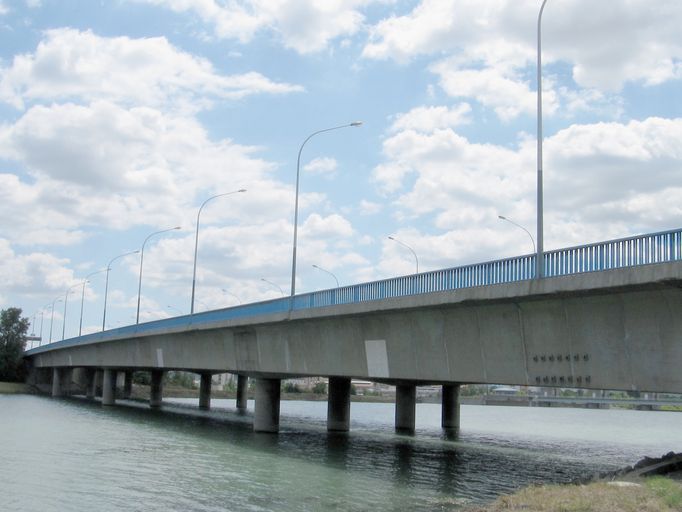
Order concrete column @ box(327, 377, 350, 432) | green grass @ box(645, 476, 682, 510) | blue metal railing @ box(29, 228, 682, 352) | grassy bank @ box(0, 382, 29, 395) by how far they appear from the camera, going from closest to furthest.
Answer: green grass @ box(645, 476, 682, 510), blue metal railing @ box(29, 228, 682, 352), concrete column @ box(327, 377, 350, 432), grassy bank @ box(0, 382, 29, 395)

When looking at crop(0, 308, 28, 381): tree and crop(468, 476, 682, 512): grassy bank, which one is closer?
crop(468, 476, 682, 512): grassy bank

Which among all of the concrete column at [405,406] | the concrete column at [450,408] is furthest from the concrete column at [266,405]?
the concrete column at [450,408]

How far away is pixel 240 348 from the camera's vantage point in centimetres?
4569

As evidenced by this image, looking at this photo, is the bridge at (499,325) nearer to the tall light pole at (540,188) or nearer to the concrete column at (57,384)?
the tall light pole at (540,188)

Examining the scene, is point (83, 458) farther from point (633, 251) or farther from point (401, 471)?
point (633, 251)

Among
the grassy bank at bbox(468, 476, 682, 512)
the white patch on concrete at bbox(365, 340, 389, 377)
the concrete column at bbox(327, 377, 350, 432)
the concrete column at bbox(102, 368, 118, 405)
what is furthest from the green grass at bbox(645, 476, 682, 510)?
the concrete column at bbox(102, 368, 118, 405)

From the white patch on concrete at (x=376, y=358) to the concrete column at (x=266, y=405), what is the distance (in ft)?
56.8

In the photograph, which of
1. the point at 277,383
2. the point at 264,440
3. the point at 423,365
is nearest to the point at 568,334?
the point at 423,365

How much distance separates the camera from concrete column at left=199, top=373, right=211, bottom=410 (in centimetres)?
9237

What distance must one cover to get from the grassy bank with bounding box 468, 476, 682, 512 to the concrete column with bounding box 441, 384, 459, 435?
45.6 metres

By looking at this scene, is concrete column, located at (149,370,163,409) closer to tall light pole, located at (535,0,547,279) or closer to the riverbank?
tall light pole, located at (535,0,547,279)

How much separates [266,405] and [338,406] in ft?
24.4

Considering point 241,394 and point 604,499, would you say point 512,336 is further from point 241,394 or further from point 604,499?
point 241,394

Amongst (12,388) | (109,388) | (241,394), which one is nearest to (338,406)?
(109,388)
